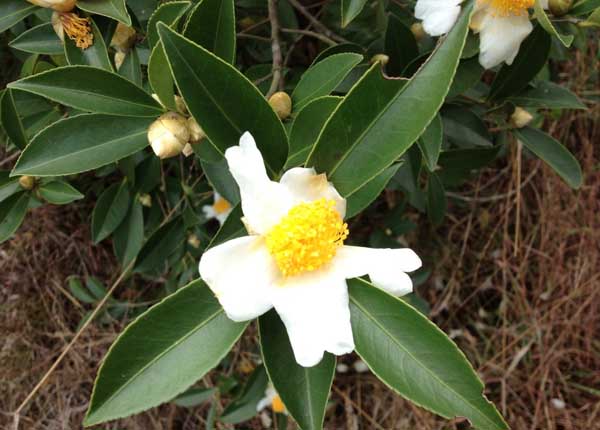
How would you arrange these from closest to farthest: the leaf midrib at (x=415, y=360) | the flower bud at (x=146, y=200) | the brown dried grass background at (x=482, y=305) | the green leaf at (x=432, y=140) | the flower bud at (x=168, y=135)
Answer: the leaf midrib at (x=415, y=360) → the flower bud at (x=168, y=135) → the green leaf at (x=432, y=140) → the flower bud at (x=146, y=200) → the brown dried grass background at (x=482, y=305)

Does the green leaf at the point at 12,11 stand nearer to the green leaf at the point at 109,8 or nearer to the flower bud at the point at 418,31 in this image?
the green leaf at the point at 109,8

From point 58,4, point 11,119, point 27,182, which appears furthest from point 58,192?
point 58,4

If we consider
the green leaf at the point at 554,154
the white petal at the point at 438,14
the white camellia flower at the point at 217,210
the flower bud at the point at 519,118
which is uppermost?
the white petal at the point at 438,14

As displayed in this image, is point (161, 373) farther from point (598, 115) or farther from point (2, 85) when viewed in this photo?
point (598, 115)

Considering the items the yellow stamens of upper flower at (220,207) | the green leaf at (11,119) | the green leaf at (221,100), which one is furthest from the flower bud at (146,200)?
the green leaf at (221,100)

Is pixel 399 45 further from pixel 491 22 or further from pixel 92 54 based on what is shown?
pixel 92 54

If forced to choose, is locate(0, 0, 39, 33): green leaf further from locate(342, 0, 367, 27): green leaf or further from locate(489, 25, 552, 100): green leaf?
locate(489, 25, 552, 100): green leaf
